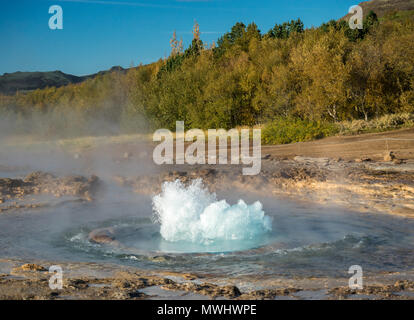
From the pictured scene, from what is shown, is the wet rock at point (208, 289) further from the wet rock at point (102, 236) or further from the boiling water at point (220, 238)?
the wet rock at point (102, 236)

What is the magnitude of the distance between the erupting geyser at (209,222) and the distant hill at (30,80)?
124971mm

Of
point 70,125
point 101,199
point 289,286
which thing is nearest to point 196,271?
point 289,286

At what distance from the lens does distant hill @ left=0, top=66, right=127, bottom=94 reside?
13500 cm

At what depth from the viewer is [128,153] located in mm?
30797

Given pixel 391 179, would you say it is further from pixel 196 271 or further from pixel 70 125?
pixel 70 125

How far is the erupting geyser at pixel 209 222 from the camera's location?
9.91m

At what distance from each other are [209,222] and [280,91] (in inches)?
977

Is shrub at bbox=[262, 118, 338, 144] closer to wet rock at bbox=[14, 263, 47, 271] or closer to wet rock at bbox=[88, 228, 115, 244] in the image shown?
wet rock at bbox=[88, 228, 115, 244]

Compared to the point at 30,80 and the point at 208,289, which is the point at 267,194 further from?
the point at 30,80

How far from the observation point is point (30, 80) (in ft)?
513

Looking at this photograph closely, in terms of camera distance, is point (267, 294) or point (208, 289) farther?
point (208, 289)

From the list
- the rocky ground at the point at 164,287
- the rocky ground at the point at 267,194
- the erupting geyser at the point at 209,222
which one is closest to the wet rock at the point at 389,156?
the rocky ground at the point at 267,194

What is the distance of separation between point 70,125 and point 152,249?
5283cm

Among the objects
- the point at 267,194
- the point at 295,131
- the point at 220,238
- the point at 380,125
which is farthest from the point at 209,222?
the point at 295,131
